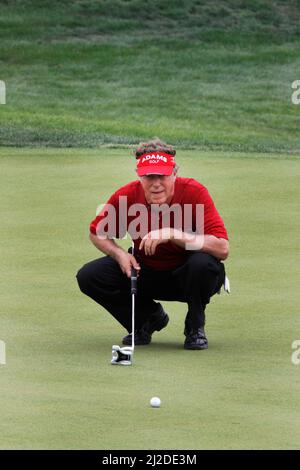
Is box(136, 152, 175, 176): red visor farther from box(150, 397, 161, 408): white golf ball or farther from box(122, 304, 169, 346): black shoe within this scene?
box(150, 397, 161, 408): white golf ball

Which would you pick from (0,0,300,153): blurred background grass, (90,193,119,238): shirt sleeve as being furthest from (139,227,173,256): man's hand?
(0,0,300,153): blurred background grass

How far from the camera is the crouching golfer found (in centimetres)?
834

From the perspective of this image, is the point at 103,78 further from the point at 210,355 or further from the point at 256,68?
the point at 210,355

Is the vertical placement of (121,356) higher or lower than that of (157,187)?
lower

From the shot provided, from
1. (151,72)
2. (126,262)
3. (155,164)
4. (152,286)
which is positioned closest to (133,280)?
(126,262)

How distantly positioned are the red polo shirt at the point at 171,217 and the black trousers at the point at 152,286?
74 millimetres

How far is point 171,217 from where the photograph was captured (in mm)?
8453

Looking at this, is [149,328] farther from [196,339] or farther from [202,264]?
[202,264]

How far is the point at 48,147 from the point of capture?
60.8ft

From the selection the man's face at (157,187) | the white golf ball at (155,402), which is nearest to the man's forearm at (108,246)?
the man's face at (157,187)

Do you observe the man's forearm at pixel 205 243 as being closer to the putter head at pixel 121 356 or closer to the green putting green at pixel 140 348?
the green putting green at pixel 140 348

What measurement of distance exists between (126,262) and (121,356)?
2.28ft

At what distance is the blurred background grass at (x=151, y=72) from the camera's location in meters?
21.4
